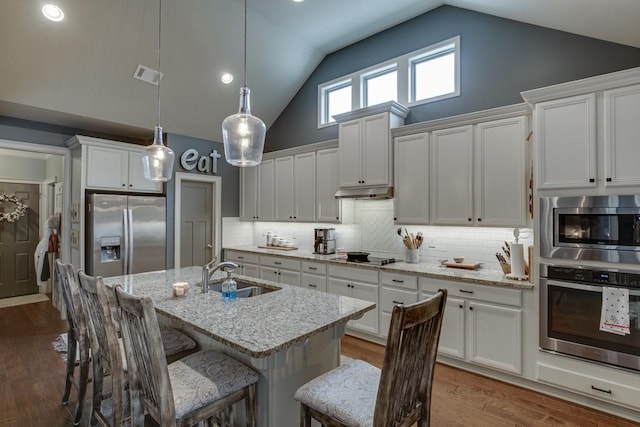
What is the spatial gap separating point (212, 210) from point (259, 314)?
4135 millimetres

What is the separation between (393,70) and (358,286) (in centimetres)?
292

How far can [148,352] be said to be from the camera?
1416 mm

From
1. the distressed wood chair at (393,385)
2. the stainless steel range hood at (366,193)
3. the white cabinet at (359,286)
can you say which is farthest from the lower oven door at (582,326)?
the stainless steel range hood at (366,193)

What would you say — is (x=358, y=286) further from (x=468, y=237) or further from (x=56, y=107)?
(x=56, y=107)

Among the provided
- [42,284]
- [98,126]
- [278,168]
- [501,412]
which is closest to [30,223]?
[42,284]

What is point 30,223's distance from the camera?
6.12 m

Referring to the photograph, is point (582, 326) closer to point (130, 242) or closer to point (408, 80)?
point (408, 80)

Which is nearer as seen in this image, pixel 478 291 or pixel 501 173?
pixel 478 291

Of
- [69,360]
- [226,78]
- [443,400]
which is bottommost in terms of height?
[443,400]

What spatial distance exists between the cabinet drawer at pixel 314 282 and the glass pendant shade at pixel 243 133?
7.54 feet

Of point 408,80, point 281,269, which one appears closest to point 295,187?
point 281,269

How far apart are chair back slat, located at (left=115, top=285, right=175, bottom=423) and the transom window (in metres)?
3.79

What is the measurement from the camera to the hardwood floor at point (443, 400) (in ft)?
7.72

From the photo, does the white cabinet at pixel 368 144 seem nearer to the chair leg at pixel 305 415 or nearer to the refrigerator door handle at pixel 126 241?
the chair leg at pixel 305 415
